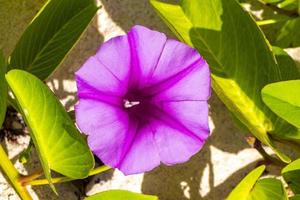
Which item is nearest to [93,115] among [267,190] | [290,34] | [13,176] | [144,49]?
[144,49]

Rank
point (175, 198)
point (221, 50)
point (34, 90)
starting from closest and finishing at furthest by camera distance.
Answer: point (34, 90) → point (221, 50) → point (175, 198)

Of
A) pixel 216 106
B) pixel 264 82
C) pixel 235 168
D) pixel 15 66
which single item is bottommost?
pixel 235 168

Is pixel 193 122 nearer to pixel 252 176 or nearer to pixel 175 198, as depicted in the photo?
pixel 252 176

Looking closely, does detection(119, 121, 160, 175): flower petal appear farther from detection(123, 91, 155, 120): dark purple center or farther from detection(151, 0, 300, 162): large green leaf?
detection(151, 0, 300, 162): large green leaf

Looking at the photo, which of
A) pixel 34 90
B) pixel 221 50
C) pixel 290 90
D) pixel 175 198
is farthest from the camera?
pixel 175 198

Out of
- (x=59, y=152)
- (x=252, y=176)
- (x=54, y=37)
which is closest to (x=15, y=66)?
(x=54, y=37)

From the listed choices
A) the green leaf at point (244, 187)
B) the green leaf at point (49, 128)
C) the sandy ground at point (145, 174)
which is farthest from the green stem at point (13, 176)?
the green leaf at point (244, 187)

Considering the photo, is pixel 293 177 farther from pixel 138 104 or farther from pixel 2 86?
pixel 2 86
